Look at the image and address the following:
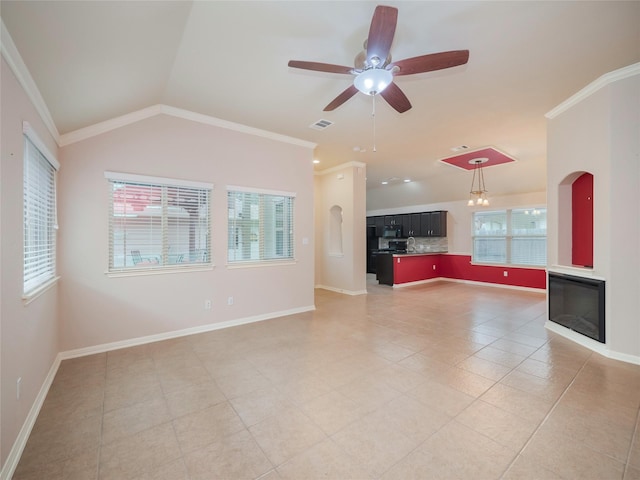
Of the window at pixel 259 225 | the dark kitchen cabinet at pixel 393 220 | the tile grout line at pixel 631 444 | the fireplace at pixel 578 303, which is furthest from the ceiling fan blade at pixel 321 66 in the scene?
the dark kitchen cabinet at pixel 393 220

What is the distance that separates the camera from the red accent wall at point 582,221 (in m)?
3.82

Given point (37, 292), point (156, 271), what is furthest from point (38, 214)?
point (156, 271)

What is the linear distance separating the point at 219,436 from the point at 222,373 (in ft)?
3.09

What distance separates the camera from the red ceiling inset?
561cm

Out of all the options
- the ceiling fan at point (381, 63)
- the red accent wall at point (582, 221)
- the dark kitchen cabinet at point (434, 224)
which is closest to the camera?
the ceiling fan at point (381, 63)

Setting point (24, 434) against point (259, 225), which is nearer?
point (24, 434)

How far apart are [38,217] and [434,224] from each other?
8.84 m

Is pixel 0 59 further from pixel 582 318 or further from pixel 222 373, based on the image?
pixel 582 318

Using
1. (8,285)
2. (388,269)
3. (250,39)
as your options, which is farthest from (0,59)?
(388,269)

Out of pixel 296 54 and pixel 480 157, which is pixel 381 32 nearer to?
pixel 296 54

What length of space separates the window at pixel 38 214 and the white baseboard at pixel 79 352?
2.95ft

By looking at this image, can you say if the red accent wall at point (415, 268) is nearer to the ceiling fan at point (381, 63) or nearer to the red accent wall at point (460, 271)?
the red accent wall at point (460, 271)

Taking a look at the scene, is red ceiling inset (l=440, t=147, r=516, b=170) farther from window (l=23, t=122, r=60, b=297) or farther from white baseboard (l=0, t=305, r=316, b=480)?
window (l=23, t=122, r=60, b=297)

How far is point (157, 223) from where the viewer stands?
3.73 metres
